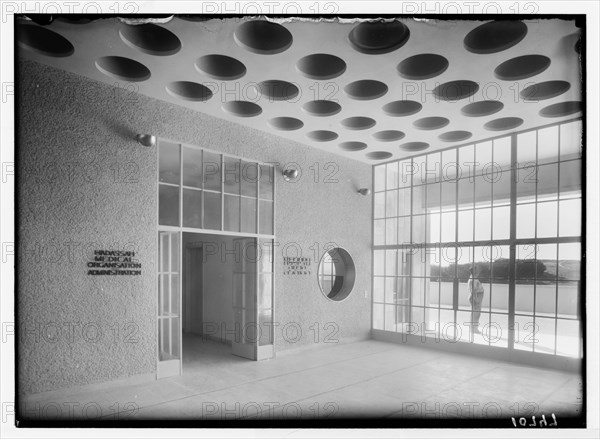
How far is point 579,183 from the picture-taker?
9.83 feet

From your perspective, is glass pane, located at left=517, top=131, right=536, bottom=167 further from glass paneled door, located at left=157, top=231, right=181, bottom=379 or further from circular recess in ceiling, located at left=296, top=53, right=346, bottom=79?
glass paneled door, located at left=157, top=231, right=181, bottom=379

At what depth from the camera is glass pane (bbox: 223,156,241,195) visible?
495 cm

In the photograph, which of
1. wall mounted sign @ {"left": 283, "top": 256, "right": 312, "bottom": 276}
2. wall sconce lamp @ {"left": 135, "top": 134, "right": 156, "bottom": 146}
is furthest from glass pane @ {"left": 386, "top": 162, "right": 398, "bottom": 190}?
wall sconce lamp @ {"left": 135, "top": 134, "right": 156, "bottom": 146}

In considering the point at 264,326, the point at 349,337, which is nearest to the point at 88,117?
the point at 264,326

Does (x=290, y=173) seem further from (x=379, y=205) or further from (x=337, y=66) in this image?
(x=379, y=205)

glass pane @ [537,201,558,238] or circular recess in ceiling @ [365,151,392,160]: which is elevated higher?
circular recess in ceiling @ [365,151,392,160]

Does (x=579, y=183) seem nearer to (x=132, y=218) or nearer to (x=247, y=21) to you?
(x=247, y=21)

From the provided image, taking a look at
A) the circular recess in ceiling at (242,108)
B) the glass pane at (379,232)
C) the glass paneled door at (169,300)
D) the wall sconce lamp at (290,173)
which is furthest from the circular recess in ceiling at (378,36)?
the glass pane at (379,232)

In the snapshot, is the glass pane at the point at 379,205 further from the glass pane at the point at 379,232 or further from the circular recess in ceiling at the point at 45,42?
the circular recess in ceiling at the point at 45,42

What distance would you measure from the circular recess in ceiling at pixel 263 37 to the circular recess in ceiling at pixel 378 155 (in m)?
3.39

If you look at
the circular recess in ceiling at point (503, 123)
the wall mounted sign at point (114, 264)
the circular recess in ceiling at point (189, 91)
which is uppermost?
the circular recess in ceiling at point (189, 91)

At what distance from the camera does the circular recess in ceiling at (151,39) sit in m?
3.09

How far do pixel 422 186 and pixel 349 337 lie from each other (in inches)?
119

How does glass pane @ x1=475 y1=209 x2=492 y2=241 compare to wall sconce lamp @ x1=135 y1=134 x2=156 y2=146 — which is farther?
glass pane @ x1=475 y1=209 x2=492 y2=241
